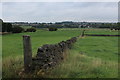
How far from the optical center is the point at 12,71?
7.33 meters

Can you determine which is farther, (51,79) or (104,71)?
(104,71)

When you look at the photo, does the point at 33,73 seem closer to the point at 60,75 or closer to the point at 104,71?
the point at 60,75

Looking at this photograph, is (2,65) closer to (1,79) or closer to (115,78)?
(1,79)

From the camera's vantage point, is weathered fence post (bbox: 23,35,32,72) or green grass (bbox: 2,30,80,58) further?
green grass (bbox: 2,30,80,58)

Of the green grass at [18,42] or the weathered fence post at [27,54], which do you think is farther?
the green grass at [18,42]

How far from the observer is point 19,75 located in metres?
6.99

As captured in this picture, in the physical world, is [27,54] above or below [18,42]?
above

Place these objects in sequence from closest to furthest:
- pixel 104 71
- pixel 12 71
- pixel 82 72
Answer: pixel 12 71 → pixel 82 72 → pixel 104 71

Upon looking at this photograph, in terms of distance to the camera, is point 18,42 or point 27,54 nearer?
point 27,54

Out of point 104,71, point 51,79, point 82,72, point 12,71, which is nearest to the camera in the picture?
point 51,79

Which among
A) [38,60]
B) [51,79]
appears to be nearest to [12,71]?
[38,60]

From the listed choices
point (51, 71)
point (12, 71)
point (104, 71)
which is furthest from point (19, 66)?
point (104, 71)

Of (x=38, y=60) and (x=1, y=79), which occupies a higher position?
(x=38, y=60)

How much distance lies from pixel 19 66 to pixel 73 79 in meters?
2.15
